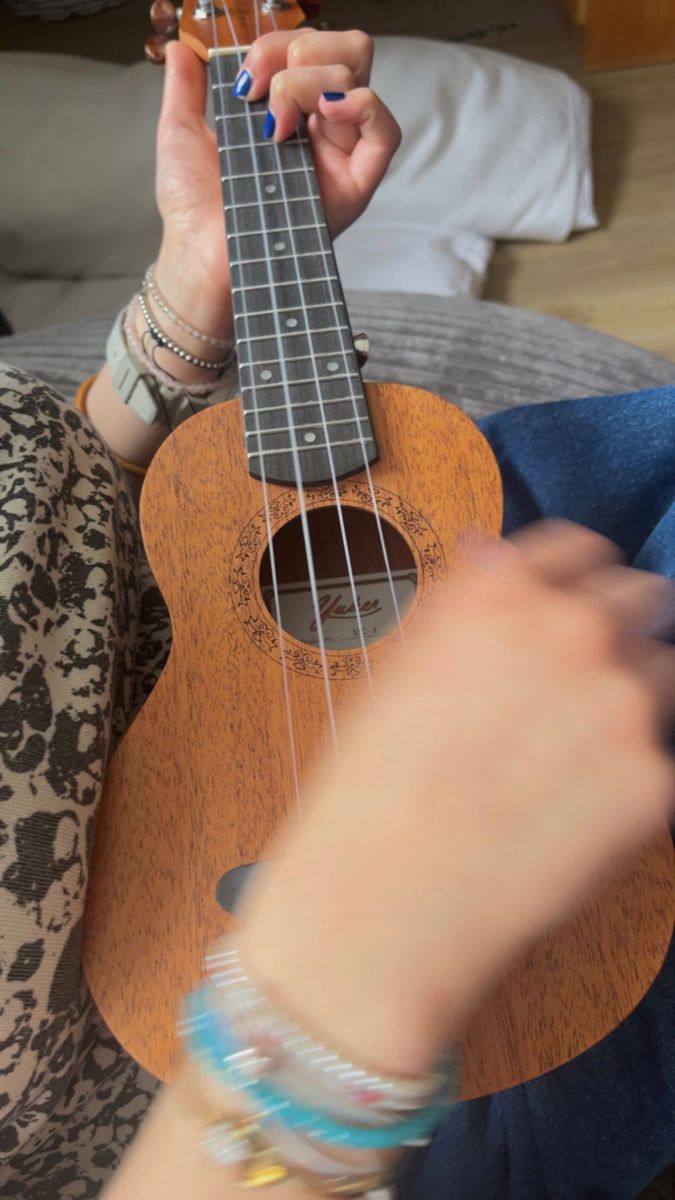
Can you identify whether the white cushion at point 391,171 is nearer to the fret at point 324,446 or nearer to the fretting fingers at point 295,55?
the fretting fingers at point 295,55

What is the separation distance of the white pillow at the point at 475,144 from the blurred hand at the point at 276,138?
769 millimetres

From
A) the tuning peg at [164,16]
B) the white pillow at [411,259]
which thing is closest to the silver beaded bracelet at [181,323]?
the tuning peg at [164,16]

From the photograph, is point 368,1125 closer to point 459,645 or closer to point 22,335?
point 459,645

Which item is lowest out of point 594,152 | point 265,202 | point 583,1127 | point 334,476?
point 583,1127

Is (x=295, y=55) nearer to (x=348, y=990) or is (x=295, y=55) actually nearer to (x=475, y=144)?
(x=348, y=990)

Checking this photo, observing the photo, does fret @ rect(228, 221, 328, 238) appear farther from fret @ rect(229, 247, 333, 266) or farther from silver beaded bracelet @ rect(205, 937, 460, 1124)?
silver beaded bracelet @ rect(205, 937, 460, 1124)

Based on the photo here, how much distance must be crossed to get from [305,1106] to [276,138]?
25.9 inches

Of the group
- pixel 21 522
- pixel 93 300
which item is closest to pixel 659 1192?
pixel 21 522

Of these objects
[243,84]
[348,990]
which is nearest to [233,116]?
[243,84]

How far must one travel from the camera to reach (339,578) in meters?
0.60

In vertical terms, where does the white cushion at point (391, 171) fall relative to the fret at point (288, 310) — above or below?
below

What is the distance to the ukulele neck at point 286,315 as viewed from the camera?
592 millimetres

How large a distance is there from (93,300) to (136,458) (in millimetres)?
758

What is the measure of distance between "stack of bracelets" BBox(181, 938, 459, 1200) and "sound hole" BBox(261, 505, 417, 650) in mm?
260
